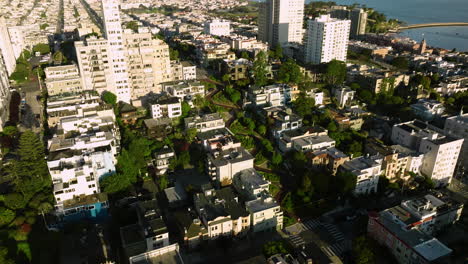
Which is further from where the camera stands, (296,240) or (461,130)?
(461,130)

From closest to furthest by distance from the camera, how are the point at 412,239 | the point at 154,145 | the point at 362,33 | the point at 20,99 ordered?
the point at 412,239
the point at 154,145
the point at 20,99
the point at 362,33

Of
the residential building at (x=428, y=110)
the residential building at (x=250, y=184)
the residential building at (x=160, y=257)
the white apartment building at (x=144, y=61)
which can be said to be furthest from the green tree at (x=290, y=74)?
the residential building at (x=160, y=257)

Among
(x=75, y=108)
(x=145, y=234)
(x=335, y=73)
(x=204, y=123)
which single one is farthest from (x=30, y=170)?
(x=335, y=73)

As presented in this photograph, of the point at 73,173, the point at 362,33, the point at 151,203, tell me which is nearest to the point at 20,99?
the point at 73,173

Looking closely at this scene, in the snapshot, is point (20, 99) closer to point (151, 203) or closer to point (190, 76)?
point (190, 76)

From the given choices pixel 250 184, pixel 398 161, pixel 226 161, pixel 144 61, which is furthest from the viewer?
pixel 144 61

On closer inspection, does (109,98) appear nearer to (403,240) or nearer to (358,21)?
(403,240)
